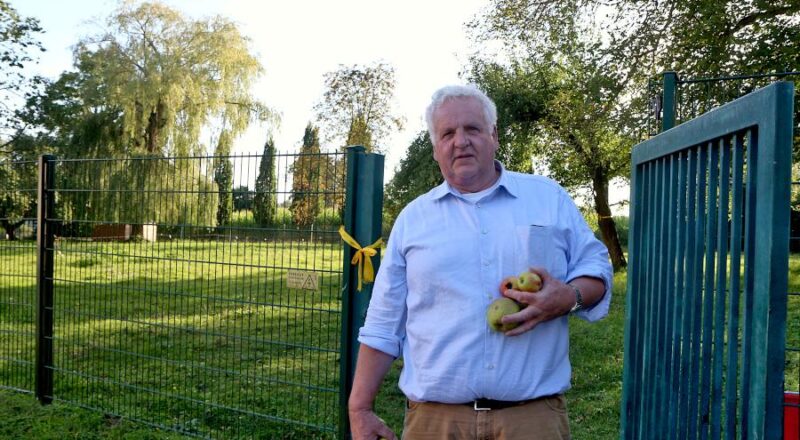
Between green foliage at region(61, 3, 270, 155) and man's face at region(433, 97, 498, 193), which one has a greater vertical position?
green foliage at region(61, 3, 270, 155)

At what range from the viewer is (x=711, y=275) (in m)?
1.60

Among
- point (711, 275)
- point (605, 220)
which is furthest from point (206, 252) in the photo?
point (605, 220)

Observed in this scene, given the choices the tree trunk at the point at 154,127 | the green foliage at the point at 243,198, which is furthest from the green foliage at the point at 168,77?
the green foliage at the point at 243,198

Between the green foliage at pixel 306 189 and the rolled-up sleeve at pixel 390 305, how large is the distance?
1788 mm

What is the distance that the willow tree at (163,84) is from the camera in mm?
23188

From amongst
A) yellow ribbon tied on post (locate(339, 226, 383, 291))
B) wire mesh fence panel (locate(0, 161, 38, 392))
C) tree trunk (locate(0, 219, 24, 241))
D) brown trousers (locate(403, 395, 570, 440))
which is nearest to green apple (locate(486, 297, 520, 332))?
brown trousers (locate(403, 395, 570, 440))

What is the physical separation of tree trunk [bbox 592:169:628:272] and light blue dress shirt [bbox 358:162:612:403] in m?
17.4

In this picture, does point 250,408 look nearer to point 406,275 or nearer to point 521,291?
point 406,275

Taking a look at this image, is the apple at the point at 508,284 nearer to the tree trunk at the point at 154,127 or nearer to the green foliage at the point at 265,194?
the green foliage at the point at 265,194

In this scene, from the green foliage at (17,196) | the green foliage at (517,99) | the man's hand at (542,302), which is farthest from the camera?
the green foliage at (517,99)

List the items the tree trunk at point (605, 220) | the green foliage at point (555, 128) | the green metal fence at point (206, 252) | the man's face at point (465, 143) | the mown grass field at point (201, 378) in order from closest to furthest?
the man's face at point (465, 143) → the green metal fence at point (206, 252) → the mown grass field at point (201, 378) → the green foliage at point (555, 128) → the tree trunk at point (605, 220)

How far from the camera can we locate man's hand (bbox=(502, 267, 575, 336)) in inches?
80.8

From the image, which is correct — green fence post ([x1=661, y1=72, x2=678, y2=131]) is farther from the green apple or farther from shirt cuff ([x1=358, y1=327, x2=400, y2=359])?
shirt cuff ([x1=358, y1=327, x2=400, y2=359])

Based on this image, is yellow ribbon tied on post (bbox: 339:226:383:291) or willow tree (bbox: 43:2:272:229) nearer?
yellow ribbon tied on post (bbox: 339:226:383:291)
